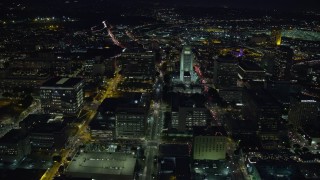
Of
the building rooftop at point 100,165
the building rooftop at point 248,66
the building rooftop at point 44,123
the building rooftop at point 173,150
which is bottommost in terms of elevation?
the building rooftop at point 100,165

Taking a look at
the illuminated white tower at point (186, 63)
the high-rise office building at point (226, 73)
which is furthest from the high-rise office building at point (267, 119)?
the illuminated white tower at point (186, 63)

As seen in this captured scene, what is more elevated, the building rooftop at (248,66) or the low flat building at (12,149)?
the building rooftop at (248,66)

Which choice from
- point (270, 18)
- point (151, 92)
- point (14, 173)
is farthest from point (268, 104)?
point (270, 18)

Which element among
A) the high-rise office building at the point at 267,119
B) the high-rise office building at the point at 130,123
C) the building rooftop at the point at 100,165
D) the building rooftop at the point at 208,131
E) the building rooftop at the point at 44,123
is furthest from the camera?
the high-rise office building at the point at 130,123

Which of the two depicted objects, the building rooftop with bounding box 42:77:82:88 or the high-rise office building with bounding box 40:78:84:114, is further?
the building rooftop with bounding box 42:77:82:88

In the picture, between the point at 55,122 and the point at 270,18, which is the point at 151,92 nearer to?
the point at 55,122

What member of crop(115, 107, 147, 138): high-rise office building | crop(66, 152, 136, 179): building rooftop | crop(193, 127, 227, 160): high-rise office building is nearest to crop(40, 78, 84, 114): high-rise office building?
crop(115, 107, 147, 138): high-rise office building

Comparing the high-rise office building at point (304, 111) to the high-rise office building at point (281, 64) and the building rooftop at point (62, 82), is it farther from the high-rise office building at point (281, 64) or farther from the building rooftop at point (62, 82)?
the building rooftop at point (62, 82)

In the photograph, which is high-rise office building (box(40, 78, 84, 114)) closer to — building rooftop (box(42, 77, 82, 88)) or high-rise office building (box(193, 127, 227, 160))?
building rooftop (box(42, 77, 82, 88))
